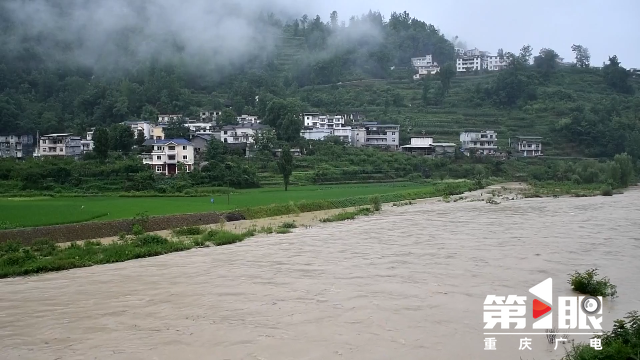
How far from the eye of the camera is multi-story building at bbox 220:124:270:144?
1537 inches

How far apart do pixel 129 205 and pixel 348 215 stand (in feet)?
28.1

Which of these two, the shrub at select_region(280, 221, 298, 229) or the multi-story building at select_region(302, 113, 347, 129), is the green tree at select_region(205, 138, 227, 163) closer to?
the multi-story building at select_region(302, 113, 347, 129)

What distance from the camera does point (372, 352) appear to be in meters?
6.57

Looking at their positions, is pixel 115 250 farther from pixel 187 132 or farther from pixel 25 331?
pixel 187 132

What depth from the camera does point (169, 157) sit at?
31.0 meters

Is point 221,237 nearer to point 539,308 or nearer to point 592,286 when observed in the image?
point 539,308

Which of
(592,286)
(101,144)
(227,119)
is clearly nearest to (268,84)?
(227,119)

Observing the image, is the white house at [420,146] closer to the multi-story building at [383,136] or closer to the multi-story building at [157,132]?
the multi-story building at [383,136]

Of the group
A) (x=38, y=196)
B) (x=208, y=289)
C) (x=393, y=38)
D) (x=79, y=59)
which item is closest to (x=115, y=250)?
(x=208, y=289)

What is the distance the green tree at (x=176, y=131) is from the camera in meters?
37.7

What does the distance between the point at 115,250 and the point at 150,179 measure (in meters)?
13.6

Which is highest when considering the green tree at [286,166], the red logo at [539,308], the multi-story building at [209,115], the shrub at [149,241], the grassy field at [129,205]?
the multi-story building at [209,115]

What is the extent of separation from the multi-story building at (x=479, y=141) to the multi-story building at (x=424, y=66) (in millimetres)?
24011

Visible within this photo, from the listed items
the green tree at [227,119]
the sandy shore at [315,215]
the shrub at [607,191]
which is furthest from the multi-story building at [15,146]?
the shrub at [607,191]
